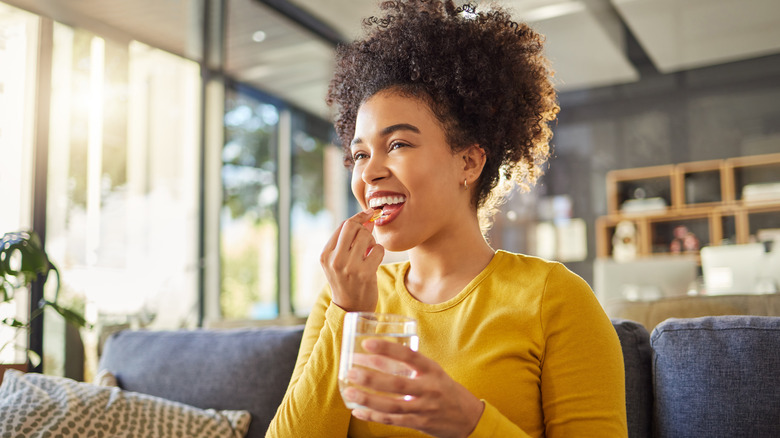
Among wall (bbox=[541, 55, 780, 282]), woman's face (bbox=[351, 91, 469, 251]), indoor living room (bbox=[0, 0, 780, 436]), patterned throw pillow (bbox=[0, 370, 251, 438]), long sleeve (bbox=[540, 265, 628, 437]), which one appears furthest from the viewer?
wall (bbox=[541, 55, 780, 282])

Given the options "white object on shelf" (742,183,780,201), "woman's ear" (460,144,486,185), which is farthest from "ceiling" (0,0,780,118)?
"woman's ear" (460,144,486,185)

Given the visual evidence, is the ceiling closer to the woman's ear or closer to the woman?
the woman

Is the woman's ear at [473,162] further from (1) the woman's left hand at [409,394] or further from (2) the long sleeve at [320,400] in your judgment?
(1) the woman's left hand at [409,394]

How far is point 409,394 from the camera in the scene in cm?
76

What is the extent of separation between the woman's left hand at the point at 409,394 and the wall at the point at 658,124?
5.87m

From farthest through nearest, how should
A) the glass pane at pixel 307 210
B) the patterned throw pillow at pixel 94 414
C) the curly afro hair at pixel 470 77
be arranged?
the glass pane at pixel 307 210 → the patterned throw pillow at pixel 94 414 → the curly afro hair at pixel 470 77

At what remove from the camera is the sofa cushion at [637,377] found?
1.37m

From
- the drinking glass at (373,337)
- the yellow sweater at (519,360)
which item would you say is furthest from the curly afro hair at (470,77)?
the drinking glass at (373,337)

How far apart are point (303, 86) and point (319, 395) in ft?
17.6

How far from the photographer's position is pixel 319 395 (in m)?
1.15

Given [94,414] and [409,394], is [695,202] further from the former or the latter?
[409,394]

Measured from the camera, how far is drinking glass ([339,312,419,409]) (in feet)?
2.45

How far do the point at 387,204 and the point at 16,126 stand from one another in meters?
2.98

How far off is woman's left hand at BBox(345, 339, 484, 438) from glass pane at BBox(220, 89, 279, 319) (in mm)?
4385
